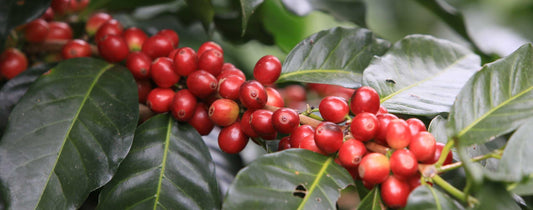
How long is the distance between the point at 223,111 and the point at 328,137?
25 centimetres

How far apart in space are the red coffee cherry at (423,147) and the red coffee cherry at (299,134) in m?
0.19

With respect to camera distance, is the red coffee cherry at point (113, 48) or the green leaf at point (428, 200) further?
the red coffee cherry at point (113, 48)

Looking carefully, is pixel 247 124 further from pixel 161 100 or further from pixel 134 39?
pixel 134 39

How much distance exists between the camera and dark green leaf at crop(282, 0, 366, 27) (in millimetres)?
1285

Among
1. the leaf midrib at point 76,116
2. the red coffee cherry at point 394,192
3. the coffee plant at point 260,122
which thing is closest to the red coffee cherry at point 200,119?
the coffee plant at point 260,122

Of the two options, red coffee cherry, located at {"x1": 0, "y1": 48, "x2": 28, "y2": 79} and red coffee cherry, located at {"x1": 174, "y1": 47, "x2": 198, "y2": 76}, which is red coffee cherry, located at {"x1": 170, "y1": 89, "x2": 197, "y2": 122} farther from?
red coffee cherry, located at {"x1": 0, "y1": 48, "x2": 28, "y2": 79}

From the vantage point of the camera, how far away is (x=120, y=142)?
0.89 meters

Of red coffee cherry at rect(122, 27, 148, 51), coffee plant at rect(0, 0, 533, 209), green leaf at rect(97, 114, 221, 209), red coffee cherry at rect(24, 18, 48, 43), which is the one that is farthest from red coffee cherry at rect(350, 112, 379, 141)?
red coffee cherry at rect(24, 18, 48, 43)

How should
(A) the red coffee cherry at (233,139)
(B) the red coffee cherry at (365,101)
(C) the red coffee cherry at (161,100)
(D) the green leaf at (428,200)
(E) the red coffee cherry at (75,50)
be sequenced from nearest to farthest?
1. (D) the green leaf at (428,200)
2. (B) the red coffee cherry at (365,101)
3. (A) the red coffee cherry at (233,139)
4. (C) the red coffee cherry at (161,100)
5. (E) the red coffee cherry at (75,50)

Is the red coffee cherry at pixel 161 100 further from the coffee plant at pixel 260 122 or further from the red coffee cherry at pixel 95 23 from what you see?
the red coffee cherry at pixel 95 23

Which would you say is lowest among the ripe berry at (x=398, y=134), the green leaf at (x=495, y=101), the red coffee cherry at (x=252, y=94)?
the red coffee cherry at (x=252, y=94)

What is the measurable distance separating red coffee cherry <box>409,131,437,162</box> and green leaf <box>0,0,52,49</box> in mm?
994

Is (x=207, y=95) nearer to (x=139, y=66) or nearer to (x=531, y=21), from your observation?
(x=139, y=66)

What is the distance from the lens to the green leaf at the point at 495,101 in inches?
27.6
